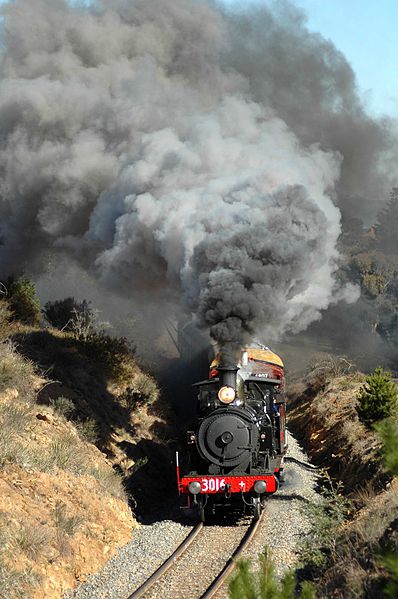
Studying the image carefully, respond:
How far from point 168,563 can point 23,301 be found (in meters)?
14.9

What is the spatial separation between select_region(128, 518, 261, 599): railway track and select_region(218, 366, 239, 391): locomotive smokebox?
232 centimetres

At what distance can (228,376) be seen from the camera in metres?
10.5

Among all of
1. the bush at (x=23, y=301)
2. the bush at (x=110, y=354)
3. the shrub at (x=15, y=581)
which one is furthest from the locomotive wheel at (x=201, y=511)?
the bush at (x=23, y=301)

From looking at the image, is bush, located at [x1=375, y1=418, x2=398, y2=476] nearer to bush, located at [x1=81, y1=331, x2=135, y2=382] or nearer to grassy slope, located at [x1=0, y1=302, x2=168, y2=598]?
grassy slope, located at [x1=0, y1=302, x2=168, y2=598]

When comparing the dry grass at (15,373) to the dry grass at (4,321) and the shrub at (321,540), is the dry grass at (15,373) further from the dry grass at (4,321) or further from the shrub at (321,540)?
the shrub at (321,540)

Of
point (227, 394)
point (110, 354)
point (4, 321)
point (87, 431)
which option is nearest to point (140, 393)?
point (110, 354)

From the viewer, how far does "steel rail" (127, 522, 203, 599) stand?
728 centimetres

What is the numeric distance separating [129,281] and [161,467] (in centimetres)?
467

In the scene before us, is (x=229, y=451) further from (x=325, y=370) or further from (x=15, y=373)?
(x=325, y=370)

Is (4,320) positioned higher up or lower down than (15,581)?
higher up

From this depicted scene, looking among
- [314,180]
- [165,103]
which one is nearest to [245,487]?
[314,180]

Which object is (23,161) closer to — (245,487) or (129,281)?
(129,281)

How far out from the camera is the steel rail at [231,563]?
23.5 feet

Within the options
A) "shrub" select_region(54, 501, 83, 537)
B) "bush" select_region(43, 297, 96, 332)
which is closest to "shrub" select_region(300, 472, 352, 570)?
"shrub" select_region(54, 501, 83, 537)
